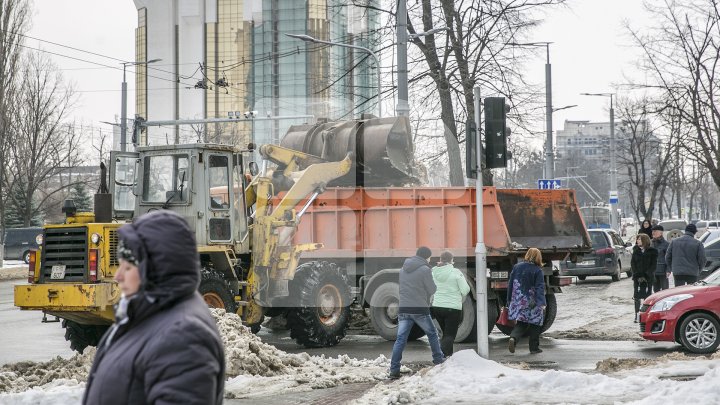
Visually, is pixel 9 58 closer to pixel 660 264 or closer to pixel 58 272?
pixel 58 272

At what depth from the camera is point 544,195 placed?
56.3ft

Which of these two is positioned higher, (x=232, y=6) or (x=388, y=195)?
(x=232, y=6)

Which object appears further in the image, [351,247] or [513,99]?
[513,99]

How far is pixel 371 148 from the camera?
709 inches

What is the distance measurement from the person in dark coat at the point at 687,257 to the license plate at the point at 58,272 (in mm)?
10239

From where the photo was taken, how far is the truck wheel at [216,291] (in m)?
14.6

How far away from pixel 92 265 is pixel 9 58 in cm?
2429

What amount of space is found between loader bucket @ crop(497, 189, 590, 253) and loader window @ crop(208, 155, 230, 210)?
14.3 ft

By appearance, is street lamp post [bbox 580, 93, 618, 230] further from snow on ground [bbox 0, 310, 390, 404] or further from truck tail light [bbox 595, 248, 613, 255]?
snow on ground [bbox 0, 310, 390, 404]

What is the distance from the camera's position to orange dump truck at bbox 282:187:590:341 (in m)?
16.0

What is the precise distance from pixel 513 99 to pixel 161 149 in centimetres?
1214

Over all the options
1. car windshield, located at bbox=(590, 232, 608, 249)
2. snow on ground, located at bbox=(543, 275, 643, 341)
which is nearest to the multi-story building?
car windshield, located at bbox=(590, 232, 608, 249)

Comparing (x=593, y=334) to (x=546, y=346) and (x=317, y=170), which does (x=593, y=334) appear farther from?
(x=317, y=170)

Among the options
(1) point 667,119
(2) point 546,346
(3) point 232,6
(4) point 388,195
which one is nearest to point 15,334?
(4) point 388,195
